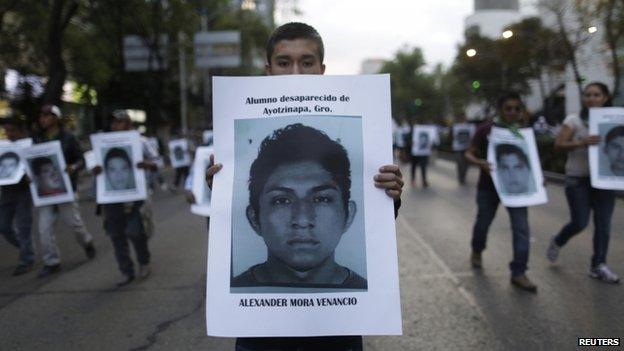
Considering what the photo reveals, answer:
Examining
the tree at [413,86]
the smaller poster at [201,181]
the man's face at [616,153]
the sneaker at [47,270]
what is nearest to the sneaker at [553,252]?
the man's face at [616,153]

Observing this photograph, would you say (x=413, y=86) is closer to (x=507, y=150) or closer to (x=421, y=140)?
(x=421, y=140)

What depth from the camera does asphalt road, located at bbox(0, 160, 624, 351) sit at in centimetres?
414

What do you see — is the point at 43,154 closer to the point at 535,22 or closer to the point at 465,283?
the point at 465,283

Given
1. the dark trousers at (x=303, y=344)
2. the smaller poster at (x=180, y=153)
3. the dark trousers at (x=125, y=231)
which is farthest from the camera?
the smaller poster at (x=180, y=153)

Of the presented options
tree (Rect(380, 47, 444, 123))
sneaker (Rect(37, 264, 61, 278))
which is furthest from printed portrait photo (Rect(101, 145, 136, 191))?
tree (Rect(380, 47, 444, 123))

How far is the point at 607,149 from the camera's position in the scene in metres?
5.32

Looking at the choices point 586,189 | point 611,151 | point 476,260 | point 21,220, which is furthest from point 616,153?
point 21,220

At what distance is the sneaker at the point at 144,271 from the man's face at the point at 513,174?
3.63 m

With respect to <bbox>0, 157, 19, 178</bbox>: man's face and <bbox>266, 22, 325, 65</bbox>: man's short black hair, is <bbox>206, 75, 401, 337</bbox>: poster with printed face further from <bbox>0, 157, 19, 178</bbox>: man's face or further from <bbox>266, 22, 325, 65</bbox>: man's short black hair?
<bbox>0, 157, 19, 178</bbox>: man's face

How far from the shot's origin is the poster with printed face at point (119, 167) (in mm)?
5961

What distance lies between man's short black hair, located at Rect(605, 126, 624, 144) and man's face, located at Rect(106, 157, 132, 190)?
4.58m

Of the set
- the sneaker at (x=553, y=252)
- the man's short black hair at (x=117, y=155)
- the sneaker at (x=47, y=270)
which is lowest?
the sneaker at (x=47, y=270)

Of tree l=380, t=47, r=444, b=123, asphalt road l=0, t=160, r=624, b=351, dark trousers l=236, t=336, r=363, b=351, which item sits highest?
tree l=380, t=47, r=444, b=123

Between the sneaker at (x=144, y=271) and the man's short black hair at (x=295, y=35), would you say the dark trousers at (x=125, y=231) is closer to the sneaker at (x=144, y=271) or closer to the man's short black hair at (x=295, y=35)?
the sneaker at (x=144, y=271)
